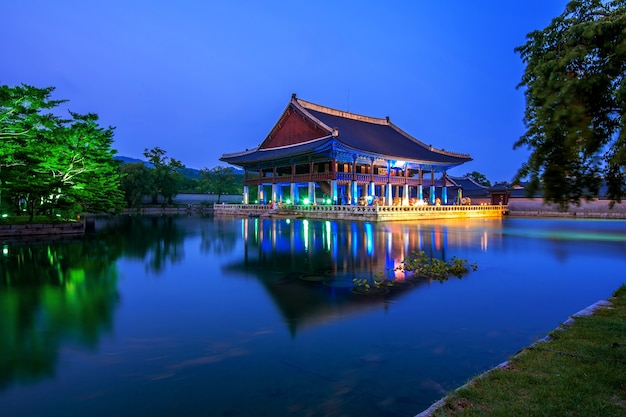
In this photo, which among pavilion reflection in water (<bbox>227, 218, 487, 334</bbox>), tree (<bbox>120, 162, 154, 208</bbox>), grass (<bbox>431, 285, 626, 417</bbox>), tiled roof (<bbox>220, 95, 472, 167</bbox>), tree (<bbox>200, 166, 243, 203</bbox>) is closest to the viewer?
grass (<bbox>431, 285, 626, 417</bbox>)

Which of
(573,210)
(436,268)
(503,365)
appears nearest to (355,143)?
(573,210)

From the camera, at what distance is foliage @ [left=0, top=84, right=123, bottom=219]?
20391 mm

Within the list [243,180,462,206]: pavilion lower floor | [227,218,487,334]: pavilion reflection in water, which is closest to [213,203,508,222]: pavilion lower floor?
[243,180,462,206]: pavilion lower floor

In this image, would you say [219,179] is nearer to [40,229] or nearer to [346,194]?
[346,194]

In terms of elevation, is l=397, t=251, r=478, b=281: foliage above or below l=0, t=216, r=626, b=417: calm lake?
above

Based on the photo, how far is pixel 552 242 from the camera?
20.0 meters

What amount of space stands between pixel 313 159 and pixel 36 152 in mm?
26080

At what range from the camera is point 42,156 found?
69.1ft

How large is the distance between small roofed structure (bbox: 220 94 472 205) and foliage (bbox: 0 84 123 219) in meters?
20.4

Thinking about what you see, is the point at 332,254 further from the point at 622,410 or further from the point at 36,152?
the point at 36,152

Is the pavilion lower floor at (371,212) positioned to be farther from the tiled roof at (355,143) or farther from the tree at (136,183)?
the tree at (136,183)

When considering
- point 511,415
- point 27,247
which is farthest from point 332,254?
point 27,247

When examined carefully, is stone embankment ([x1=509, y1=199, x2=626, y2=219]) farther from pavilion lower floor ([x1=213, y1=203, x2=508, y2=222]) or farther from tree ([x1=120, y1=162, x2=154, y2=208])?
tree ([x1=120, y1=162, x2=154, y2=208])

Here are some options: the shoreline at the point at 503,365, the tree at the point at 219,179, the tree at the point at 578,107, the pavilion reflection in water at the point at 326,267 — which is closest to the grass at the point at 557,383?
the shoreline at the point at 503,365
